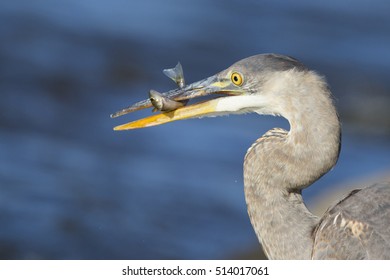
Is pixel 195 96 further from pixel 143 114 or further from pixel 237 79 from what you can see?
pixel 143 114

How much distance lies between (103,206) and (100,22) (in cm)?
494

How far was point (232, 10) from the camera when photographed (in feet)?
48.2

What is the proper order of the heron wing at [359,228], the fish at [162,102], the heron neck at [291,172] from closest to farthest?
the heron wing at [359,228] < the heron neck at [291,172] < the fish at [162,102]

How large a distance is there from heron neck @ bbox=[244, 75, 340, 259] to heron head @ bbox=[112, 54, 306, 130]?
0.18m

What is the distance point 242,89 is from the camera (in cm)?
518

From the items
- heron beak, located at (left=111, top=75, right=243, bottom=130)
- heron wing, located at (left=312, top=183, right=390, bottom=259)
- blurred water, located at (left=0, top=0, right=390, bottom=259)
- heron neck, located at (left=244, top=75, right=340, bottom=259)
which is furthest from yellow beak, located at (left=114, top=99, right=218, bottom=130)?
blurred water, located at (left=0, top=0, right=390, bottom=259)

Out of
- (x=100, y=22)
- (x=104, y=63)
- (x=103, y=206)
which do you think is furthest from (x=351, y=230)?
(x=100, y=22)

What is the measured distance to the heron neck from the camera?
4.99 meters

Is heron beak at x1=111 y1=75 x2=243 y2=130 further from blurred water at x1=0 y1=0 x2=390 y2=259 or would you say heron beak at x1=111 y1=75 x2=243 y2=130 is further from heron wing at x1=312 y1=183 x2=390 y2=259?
blurred water at x1=0 y1=0 x2=390 y2=259

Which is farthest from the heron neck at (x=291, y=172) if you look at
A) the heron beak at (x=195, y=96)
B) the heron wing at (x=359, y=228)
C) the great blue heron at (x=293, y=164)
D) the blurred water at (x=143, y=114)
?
the blurred water at (x=143, y=114)

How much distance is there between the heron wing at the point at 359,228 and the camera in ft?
15.9

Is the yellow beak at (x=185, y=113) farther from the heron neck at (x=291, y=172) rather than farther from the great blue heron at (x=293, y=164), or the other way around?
the heron neck at (x=291, y=172)

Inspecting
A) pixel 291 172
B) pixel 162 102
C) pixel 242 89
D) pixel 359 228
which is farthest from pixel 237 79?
pixel 359 228

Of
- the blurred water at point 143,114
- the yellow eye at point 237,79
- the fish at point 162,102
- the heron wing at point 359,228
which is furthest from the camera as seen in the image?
the blurred water at point 143,114
